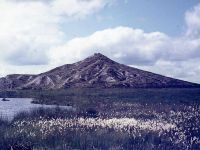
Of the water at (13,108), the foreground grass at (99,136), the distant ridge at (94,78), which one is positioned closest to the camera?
the foreground grass at (99,136)

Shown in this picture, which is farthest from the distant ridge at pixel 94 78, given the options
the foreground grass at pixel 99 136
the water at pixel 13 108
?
the foreground grass at pixel 99 136

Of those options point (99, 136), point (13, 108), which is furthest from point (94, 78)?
point (99, 136)

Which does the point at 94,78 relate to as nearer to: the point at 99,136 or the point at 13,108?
the point at 13,108

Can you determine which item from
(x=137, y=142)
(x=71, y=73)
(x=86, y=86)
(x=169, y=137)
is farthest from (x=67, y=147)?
(x=71, y=73)

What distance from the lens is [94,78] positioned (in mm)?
135000

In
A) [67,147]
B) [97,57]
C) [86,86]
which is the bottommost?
[67,147]

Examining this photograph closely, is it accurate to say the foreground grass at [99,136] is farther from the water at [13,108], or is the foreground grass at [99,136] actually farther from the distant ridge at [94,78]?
the distant ridge at [94,78]

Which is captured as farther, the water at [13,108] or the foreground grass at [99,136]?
the water at [13,108]

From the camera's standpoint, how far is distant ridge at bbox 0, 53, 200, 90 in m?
126

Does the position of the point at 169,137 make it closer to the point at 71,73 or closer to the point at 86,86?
the point at 86,86

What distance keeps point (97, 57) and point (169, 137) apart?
14187 cm

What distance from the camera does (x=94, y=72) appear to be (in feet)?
469

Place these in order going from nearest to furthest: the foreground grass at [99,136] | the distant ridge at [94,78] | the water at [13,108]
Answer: the foreground grass at [99,136]
the water at [13,108]
the distant ridge at [94,78]

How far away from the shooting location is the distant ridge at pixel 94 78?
125875 millimetres
